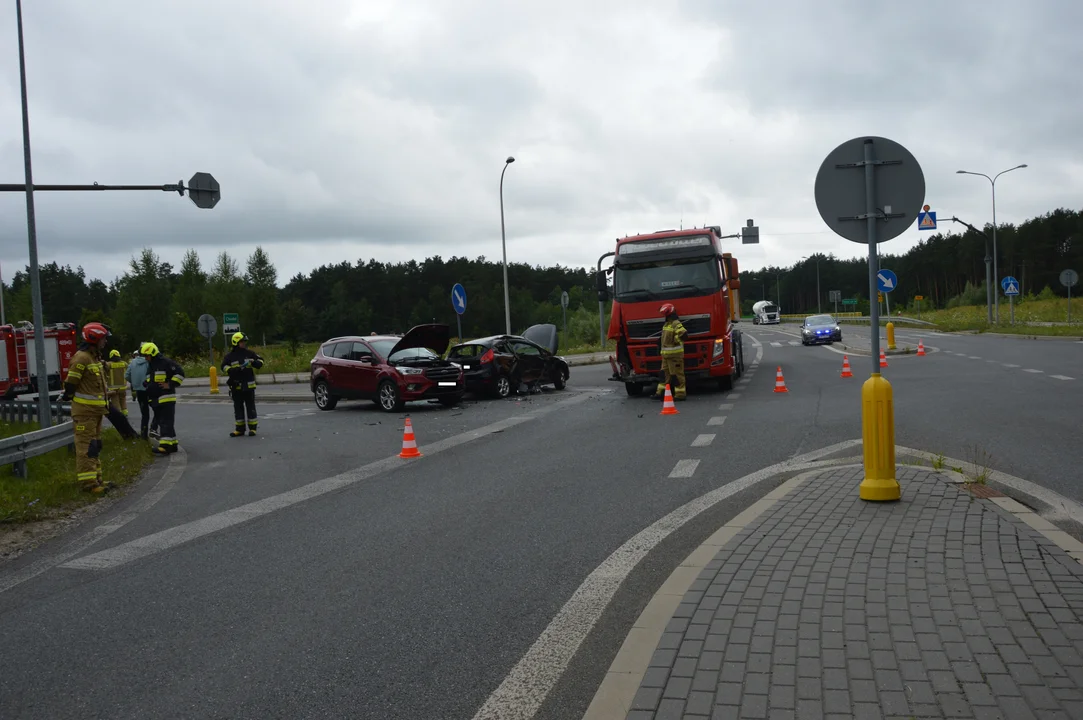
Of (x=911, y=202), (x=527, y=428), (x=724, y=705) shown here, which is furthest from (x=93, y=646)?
(x=527, y=428)

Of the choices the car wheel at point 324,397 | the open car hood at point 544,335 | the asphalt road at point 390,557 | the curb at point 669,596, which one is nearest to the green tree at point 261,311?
the open car hood at point 544,335

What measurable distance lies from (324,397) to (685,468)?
44.4 ft

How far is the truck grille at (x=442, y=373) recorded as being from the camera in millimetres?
20219

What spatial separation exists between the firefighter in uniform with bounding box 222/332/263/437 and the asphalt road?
3.13ft

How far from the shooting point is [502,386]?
73.9 feet

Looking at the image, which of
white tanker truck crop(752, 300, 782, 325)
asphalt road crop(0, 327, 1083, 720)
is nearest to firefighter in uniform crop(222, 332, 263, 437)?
asphalt road crop(0, 327, 1083, 720)

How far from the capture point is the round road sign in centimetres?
746

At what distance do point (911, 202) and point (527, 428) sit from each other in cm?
885

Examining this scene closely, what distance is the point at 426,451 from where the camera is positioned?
522 inches

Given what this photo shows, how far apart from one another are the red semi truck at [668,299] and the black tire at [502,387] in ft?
11.4

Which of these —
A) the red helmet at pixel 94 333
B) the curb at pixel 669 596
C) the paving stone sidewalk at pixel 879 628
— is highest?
the red helmet at pixel 94 333

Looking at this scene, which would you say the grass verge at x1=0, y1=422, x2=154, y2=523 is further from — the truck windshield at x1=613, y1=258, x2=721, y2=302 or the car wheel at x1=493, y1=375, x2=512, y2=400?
the truck windshield at x1=613, y1=258, x2=721, y2=302

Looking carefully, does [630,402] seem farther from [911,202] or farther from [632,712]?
[632,712]

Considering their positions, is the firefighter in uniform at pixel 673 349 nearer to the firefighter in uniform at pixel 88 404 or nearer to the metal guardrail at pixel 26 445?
the firefighter in uniform at pixel 88 404
